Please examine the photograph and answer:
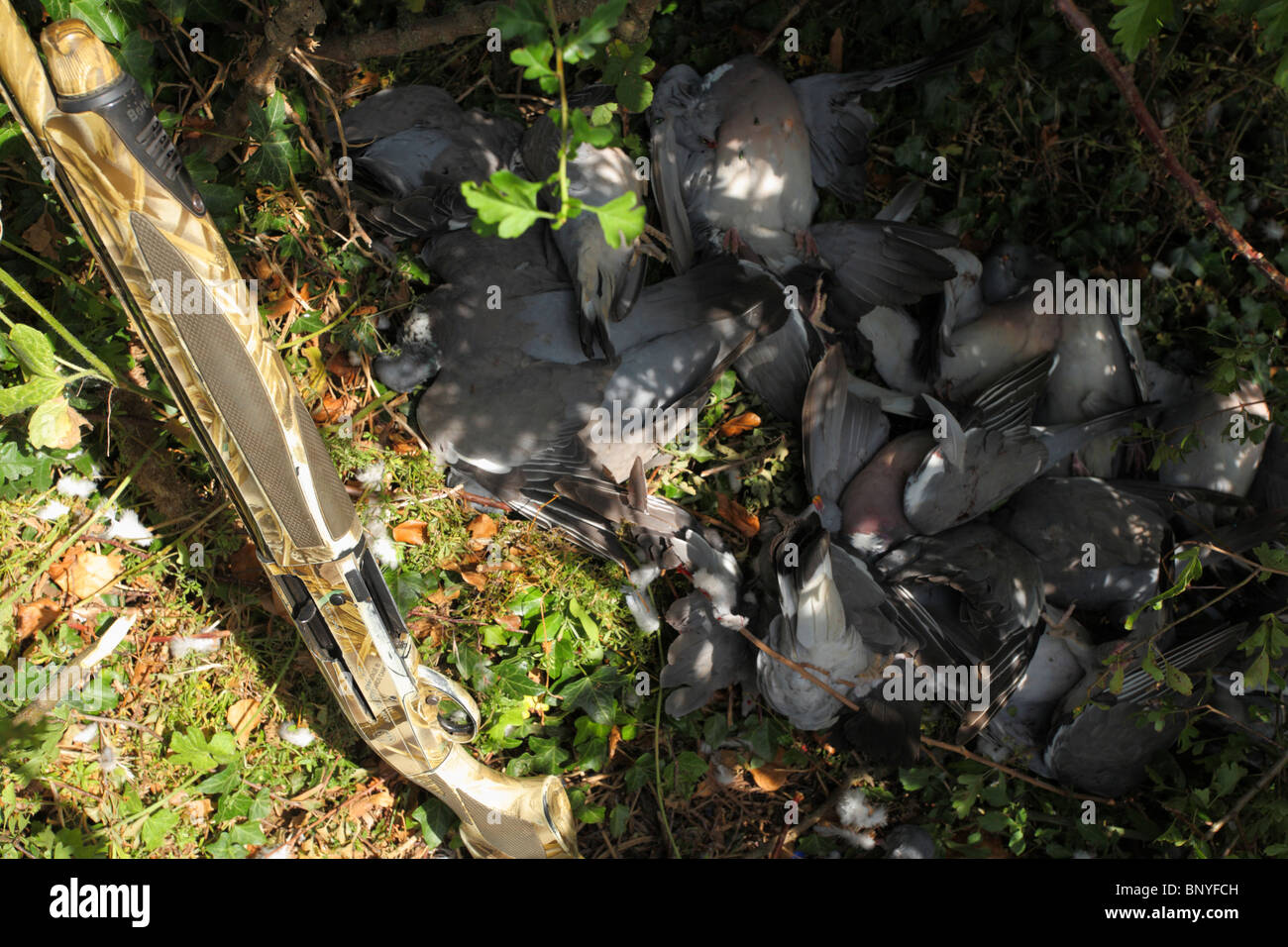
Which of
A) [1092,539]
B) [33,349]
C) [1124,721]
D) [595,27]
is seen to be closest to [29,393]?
[33,349]

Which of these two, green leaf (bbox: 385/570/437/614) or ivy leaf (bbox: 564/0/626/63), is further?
green leaf (bbox: 385/570/437/614)

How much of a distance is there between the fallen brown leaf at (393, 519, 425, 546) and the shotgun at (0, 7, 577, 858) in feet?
1.67

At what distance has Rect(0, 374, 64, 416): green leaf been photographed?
2.28m

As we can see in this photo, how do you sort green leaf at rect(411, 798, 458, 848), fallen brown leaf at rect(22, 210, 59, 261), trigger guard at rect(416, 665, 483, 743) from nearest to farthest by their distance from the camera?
trigger guard at rect(416, 665, 483, 743) < fallen brown leaf at rect(22, 210, 59, 261) < green leaf at rect(411, 798, 458, 848)

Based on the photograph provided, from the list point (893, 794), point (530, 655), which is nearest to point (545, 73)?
point (530, 655)

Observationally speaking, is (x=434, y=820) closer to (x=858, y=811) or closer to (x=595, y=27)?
(x=858, y=811)

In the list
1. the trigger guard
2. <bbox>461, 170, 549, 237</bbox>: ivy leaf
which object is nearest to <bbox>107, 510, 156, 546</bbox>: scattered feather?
the trigger guard

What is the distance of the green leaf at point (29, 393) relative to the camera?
2279 millimetres

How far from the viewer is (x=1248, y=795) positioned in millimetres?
2732

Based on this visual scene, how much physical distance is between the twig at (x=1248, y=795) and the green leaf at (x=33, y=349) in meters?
3.52

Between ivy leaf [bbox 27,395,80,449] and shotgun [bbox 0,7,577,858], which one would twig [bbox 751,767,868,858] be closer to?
shotgun [bbox 0,7,577,858]

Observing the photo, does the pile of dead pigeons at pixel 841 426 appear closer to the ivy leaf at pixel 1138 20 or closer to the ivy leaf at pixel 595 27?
the ivy leaf at pixel 1138 20

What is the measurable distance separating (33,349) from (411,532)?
114cm

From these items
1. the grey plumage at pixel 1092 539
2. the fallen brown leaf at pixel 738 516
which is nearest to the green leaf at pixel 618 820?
the fallen brown leaf at pixel 738 516
